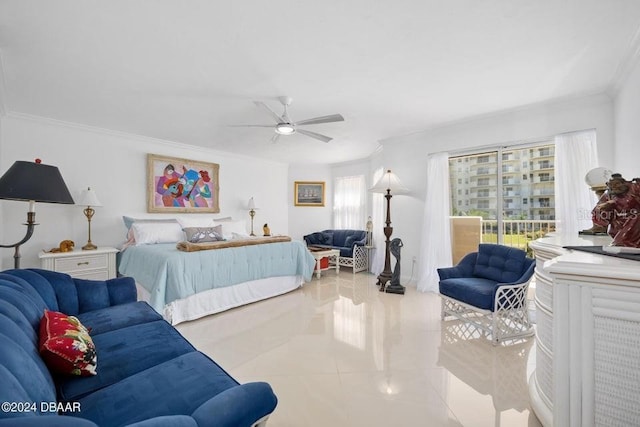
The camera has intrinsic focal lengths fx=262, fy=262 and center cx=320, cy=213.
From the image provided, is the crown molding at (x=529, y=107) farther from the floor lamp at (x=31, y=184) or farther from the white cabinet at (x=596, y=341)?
the floor lamp at (x=31, y=184)

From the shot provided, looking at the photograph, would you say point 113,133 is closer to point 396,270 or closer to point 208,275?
point 208,275

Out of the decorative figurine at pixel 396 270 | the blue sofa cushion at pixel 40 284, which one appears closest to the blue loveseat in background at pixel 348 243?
the decorative figurine at pixel 396 270

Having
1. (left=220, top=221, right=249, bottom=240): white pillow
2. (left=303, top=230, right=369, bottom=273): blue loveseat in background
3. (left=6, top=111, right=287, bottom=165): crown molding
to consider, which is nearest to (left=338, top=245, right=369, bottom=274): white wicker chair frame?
(left=303, top=230, right=369, bottom=273): blue loveseat in background

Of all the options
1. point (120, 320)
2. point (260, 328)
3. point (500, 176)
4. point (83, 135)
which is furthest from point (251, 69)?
point (500, 176)

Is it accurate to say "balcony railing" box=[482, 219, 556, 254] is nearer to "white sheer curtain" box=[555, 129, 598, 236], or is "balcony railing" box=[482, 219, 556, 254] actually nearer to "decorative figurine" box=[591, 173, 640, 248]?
"white sheer curtain" box=[555, 129, 598, 236]

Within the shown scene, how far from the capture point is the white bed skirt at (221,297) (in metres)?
2.94

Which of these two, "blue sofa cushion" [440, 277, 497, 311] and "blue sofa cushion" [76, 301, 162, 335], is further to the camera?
"blue sofa cushion" [440, 277, 497, 311]

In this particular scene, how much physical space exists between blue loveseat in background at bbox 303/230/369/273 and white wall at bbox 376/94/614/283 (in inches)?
39.4

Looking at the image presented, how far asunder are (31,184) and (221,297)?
2148mm

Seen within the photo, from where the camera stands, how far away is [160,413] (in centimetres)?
97

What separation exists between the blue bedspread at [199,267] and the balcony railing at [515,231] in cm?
282

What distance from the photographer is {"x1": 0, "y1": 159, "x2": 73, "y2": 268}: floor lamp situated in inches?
61.1

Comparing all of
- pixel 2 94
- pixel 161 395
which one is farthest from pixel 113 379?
pixel 2 94

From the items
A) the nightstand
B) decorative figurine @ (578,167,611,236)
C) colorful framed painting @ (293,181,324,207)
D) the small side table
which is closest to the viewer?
decorative figurine @ (578,167,611,236)
